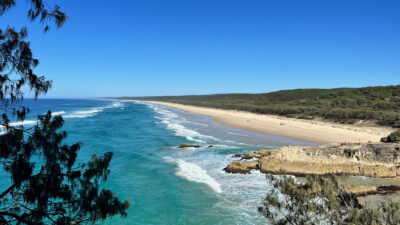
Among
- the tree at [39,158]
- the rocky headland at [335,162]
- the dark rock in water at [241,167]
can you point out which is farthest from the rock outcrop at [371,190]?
the tree at [39,158]

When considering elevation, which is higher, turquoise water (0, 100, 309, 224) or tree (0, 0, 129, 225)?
tree (0, 0, 129, 225)

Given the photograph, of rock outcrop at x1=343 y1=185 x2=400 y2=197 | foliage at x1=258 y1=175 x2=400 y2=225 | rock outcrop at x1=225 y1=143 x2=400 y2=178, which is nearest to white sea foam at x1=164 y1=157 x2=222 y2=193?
rock outcrop at x1=225 y1=143 x2=400 y2=178

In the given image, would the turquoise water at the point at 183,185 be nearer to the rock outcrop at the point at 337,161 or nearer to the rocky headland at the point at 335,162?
the rocky headland at the point at 335,162

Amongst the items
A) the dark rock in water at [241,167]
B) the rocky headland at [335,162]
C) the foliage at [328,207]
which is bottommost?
the dark rock in water at [241,167]

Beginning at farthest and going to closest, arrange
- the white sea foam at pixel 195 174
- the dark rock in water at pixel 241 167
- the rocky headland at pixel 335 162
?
the dark rock in water at pixel 241 167, the rocky headland at pixel 335 162, the white sea foam at pixel 195 174

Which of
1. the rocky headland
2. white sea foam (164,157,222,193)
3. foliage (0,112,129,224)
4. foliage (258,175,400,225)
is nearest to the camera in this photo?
foliage (0,112,129,224)

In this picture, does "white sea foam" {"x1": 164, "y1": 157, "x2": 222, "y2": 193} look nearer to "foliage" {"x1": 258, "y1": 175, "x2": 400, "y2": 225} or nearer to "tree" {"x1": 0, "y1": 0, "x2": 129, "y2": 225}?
"foliage" {"x1": 258, "y1": 175, "x2": 400, "y2": 225}
